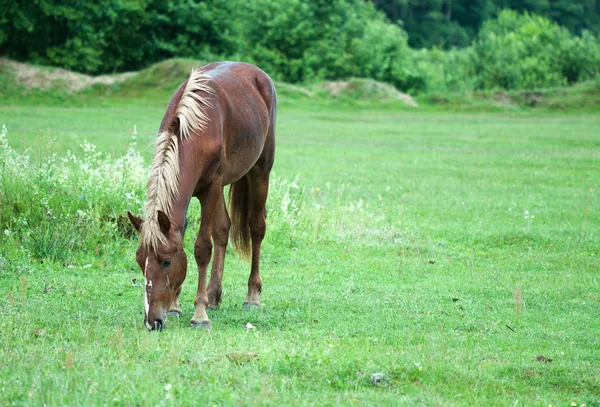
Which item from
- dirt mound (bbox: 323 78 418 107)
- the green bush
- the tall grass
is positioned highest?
the tall grass

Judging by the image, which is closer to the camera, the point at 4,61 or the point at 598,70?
→ the point at 4,61

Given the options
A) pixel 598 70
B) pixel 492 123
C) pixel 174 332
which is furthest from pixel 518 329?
pixel 598 70

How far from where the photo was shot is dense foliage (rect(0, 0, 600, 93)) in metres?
35.4

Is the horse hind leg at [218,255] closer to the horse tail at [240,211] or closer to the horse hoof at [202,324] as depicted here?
the horse tail at [240,211]

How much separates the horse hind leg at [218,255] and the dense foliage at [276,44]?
28401mm

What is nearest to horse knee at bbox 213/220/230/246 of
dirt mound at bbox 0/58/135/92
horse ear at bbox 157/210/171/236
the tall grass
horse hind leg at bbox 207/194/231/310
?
horse hind leg at bbox 207/194/231/310

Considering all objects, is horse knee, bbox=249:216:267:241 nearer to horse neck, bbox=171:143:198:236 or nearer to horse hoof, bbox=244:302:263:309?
horse hoof, bbox=244:302:263:309

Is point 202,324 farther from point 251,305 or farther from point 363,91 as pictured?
point 363,91

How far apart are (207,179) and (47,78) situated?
26930mm

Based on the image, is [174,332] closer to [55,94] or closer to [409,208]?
[409,208]

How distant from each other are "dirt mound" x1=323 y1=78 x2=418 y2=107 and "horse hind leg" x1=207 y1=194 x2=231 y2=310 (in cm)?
2852

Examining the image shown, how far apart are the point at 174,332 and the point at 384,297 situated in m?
2.53

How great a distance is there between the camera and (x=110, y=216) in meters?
9.83

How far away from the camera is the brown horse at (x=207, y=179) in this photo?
6199mm
